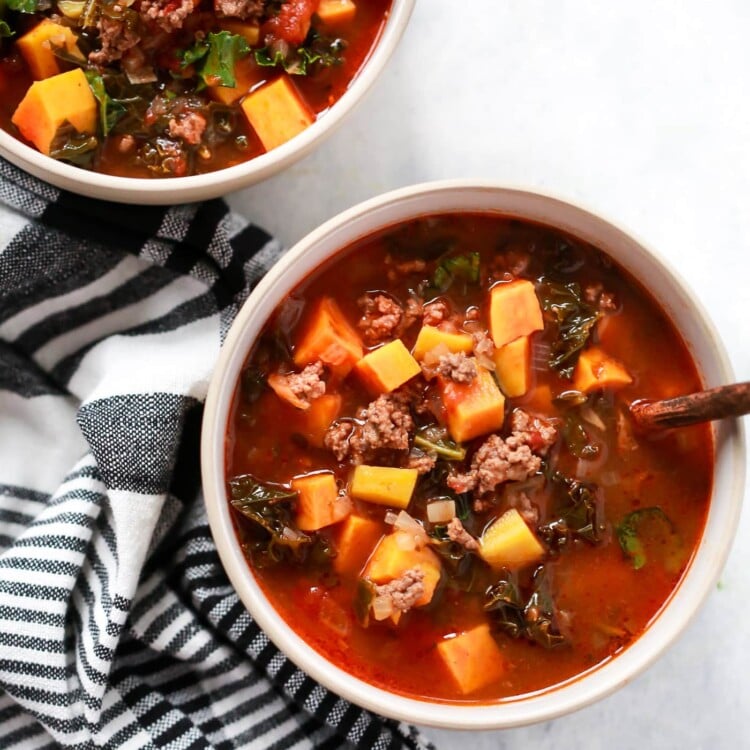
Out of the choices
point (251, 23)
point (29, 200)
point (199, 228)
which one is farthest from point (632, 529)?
point (29, 200)

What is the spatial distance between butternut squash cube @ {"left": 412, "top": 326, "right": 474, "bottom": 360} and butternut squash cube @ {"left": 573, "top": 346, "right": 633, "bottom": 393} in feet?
0.95

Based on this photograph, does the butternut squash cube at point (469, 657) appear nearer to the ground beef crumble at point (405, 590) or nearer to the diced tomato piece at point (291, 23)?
the ground beef crumble at point (405, 590)

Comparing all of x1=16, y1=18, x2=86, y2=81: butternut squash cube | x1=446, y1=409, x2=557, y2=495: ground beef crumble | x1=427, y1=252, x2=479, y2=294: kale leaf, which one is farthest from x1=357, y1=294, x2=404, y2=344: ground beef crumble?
x1=16, y1=18, x2=86, y2=81: butternut squash cube

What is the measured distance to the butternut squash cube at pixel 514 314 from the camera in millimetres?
2730

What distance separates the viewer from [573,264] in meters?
2.79

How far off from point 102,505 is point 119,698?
55 cm

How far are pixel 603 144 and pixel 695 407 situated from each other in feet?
3.20

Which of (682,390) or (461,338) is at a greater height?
(461,338)

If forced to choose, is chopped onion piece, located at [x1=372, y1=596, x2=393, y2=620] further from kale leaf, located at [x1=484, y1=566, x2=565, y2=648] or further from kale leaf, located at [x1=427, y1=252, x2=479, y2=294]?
kale leaf, located at [x1=427, y1=252, x2=479, y2=294]

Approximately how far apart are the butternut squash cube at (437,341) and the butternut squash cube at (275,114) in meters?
0.64

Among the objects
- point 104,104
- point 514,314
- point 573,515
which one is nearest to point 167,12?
point 104,104

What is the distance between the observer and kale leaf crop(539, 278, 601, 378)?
2.75m

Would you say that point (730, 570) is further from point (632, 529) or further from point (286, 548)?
point (286, 548)

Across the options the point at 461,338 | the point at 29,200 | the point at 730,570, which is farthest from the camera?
the point at 730,570
